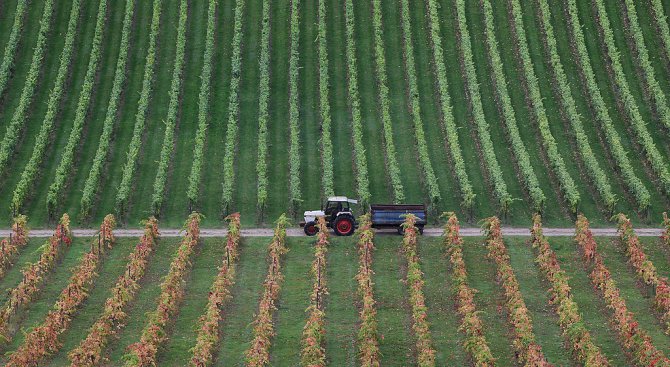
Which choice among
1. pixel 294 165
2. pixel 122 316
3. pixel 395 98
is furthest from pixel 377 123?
pixel 122 316

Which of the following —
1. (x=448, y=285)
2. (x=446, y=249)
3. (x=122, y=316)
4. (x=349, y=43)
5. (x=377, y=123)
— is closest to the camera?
(x=122, y=316)

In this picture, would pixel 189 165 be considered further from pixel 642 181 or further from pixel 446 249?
pixel 642 181

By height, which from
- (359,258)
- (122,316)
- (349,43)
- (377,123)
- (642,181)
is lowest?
(122,316)

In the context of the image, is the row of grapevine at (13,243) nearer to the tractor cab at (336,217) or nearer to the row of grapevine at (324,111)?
the tractor cab at (336,217)

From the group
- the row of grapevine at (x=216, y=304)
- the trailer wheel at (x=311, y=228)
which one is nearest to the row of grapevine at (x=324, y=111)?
the trailer wheel at (x=311, y=228)

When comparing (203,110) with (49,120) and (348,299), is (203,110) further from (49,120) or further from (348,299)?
(348,299)

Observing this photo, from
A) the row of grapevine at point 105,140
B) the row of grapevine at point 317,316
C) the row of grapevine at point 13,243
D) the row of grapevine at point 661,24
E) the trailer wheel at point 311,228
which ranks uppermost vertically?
the row of grapevine at point 661,24

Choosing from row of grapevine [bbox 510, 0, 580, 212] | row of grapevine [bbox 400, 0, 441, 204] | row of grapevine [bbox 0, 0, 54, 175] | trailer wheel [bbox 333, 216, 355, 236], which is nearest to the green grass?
trailer wheel [bbox 333, 216, 355, 236]
